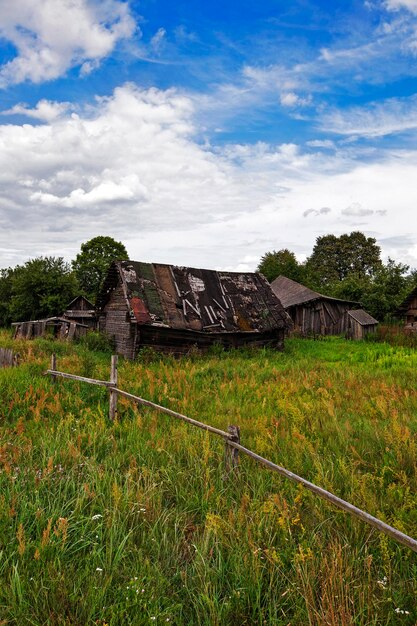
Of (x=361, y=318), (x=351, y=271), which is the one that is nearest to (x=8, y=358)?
(x=361, y=318)

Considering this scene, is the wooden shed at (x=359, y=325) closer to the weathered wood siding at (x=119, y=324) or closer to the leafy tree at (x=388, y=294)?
the leafy tree at (x=388, y=294)

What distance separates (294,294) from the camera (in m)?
33.5

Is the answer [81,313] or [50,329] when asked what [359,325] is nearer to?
[81,313]

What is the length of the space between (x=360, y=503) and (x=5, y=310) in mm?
40606

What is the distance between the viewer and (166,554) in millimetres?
3402

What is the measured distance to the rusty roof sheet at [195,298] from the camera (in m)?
18.9

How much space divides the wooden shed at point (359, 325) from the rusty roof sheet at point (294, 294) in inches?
112

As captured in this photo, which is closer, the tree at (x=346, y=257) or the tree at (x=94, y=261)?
the tree at (x=94, y=261)

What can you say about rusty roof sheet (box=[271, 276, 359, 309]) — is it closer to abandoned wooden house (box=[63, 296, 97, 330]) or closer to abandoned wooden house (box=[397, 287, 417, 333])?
abandoned wooden house (box=[397, 287, 417, 333])

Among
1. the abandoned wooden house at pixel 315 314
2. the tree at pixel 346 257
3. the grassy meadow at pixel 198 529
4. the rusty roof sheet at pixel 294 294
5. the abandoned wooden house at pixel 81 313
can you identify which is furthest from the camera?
the tree at pixel 346 257

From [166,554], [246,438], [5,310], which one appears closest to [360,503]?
[166,554]

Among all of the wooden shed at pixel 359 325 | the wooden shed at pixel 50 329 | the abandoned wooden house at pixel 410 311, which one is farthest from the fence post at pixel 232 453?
the wooden shed at pixel 359 325

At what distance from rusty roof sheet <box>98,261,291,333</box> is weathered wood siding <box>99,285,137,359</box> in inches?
26.7

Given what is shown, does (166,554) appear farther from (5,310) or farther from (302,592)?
(5,310)
